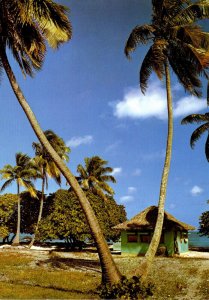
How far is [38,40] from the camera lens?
17.3m

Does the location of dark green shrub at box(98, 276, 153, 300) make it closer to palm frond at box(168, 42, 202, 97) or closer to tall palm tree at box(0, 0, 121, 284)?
tall palm tree at box(0, 0, 121, 284)

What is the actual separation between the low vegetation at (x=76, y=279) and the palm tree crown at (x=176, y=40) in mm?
11246

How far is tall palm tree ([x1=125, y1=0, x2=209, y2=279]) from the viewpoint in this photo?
19734 mm

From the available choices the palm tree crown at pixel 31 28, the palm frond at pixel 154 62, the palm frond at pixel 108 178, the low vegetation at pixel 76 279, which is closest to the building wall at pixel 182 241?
the low vegetation at pixel 76 279

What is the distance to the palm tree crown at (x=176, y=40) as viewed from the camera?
19906 mm

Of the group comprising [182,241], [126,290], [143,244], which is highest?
[182,241]

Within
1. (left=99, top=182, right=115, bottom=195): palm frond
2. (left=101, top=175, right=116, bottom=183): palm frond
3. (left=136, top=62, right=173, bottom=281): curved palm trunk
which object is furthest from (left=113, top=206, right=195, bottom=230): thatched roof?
(left=136, top=62, right=173, bottom=281): curved palm trunk

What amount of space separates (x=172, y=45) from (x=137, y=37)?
2.17m

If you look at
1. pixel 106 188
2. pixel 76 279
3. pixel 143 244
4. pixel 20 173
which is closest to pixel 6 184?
Answer: pixel 20 173

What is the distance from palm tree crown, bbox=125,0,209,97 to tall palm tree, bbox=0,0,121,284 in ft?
20.4

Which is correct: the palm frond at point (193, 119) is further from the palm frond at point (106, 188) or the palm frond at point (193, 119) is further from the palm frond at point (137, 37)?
the palm frond at point (106, 188)

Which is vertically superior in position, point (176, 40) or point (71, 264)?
point (176, 40)

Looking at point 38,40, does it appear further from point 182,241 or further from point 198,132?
point 182,241

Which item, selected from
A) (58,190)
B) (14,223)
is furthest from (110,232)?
(14,223)
